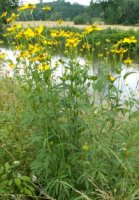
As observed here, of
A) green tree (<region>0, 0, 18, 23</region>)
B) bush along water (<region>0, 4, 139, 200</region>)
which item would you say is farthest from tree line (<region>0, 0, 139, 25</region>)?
bush along water (<region>0, 4, 139, 200</region>)

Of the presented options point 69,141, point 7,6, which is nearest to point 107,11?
point 7,6

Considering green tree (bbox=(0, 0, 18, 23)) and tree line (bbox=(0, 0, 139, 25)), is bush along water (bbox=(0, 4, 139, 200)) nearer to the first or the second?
green tree (bbox=(0, 0, 18, 23))

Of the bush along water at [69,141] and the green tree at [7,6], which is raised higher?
the green tree at [7,6]

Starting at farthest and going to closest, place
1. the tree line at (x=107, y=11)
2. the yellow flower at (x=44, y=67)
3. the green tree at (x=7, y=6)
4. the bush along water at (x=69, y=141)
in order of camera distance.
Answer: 1. the tree line at (x=107, y=11)
2. the green tree at (x=7, y=6)
3. the bush along water at (x=69, y=141)
4. the yellow flower at (x=44, y=67)

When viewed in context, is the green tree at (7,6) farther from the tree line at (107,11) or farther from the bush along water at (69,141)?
the bush along water at (69,141)

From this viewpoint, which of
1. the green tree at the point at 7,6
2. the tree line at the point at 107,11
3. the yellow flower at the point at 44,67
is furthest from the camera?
the tree line at the point at 107,11

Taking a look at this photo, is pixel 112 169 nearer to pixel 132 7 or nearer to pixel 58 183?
pixel 58 183

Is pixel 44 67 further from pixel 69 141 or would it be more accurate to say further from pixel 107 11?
pixel 107 11

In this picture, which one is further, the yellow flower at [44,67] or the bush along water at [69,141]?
the bush along water at [69,141]

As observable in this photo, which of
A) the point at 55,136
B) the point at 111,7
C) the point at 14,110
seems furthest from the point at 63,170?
the point at 111,7

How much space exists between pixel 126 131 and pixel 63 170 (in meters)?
0.49

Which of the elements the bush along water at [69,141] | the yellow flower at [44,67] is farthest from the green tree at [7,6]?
the yellow flower at [44,67]

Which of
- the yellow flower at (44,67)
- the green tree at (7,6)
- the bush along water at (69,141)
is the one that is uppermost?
the green tree at (7,6)

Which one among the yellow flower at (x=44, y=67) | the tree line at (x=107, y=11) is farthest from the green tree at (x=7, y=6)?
the yellow flower at (x=44, y=67)
